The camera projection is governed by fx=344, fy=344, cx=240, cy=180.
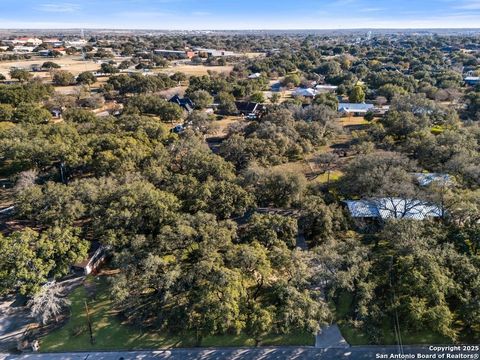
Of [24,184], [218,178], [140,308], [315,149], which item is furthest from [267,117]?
[140,308]

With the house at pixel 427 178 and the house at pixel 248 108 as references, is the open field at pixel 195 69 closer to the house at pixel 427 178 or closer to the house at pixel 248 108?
the house at pixel 248 108

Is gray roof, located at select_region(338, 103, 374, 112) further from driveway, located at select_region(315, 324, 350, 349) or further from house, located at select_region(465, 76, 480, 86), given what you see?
driveway, located at select_region(315, 324, 350, 349)

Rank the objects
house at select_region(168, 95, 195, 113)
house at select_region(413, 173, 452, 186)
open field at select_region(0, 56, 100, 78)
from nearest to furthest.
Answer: house at select_region(413, 173, 452, 186), house at select_region(168, 95, 195, 113), open field at select_region(0, 56, 100, 78)

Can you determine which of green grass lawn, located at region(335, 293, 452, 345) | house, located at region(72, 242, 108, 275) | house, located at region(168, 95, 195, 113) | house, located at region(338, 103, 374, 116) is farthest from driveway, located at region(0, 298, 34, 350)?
house, located at region(338, 103, 374, 116)

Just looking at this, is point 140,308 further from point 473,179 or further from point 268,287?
point 473,179

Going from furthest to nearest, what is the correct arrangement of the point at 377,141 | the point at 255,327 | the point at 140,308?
the point at 377,141, the point at 140,308, the point at 255,327

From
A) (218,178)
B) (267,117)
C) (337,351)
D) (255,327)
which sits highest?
(267,117)
